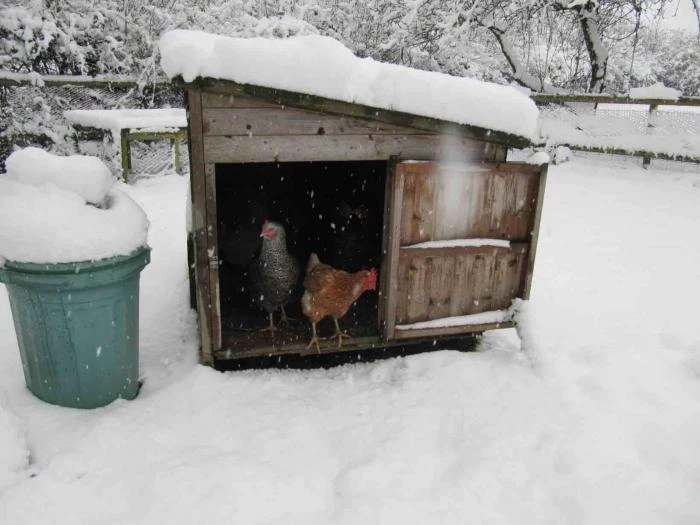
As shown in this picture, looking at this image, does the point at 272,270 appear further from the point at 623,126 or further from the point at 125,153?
the point at 623,126

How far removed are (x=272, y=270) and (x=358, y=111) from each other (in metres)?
1.38

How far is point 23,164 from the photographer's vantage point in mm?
3066

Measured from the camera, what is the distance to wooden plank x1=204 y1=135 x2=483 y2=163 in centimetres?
322

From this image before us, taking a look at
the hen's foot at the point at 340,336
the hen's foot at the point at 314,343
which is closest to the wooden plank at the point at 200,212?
the hen's foot at the point at 314,343

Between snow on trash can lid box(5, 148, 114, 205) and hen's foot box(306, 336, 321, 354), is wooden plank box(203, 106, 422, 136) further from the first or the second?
hen's foot box(306, 336, 321, 354)

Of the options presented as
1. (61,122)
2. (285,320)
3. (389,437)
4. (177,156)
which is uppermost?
(61,122)

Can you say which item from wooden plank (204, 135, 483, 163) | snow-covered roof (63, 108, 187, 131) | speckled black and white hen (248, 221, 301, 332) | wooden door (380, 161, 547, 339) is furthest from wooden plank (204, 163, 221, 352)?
snow-covered roof (63, 108, 187, 131)

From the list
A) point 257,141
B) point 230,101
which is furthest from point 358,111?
point 230,101

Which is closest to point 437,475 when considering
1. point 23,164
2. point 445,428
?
point 445,428

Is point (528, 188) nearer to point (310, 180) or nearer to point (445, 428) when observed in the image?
point (445, 428)

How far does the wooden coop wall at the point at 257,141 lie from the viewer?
316 centimetres

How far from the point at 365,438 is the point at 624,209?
24.4 feet

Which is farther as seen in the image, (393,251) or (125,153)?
(125,153)

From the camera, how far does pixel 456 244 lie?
3803 millimetres
